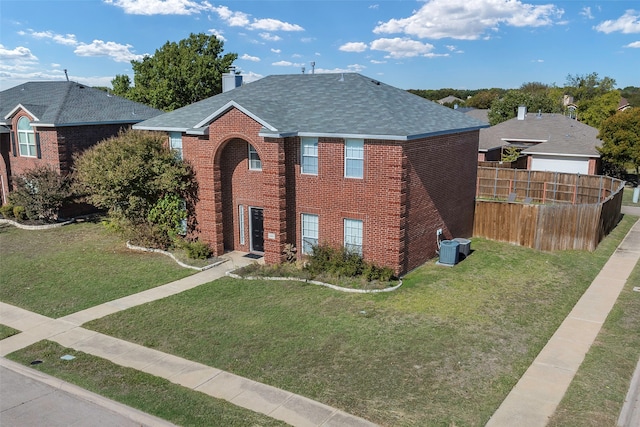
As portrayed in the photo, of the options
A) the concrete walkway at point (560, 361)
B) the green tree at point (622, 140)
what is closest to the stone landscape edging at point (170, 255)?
the concrete walkway at point (560, 361)

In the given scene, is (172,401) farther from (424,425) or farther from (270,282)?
(270,282)

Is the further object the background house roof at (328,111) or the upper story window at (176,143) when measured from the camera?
the upper story window at (176,143)

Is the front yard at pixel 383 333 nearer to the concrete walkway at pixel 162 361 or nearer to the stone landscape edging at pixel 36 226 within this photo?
the concrete walkway at pixel 162 361

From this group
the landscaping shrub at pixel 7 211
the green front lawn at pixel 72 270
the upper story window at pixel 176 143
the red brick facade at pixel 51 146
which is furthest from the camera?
the landscaping shrub at pixel 7 211

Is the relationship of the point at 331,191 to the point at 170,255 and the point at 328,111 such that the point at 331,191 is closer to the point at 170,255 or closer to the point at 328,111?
the point at 328,111

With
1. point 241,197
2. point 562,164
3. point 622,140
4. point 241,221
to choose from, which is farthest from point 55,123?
point 622,140

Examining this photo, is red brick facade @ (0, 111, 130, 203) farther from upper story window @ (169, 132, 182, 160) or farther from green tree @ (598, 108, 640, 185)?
green tree @ (598, 108, 640, 185)

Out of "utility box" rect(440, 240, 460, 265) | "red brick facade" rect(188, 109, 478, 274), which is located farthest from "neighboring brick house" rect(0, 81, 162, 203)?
"utility box" rect(440, 240, 460, 265)
